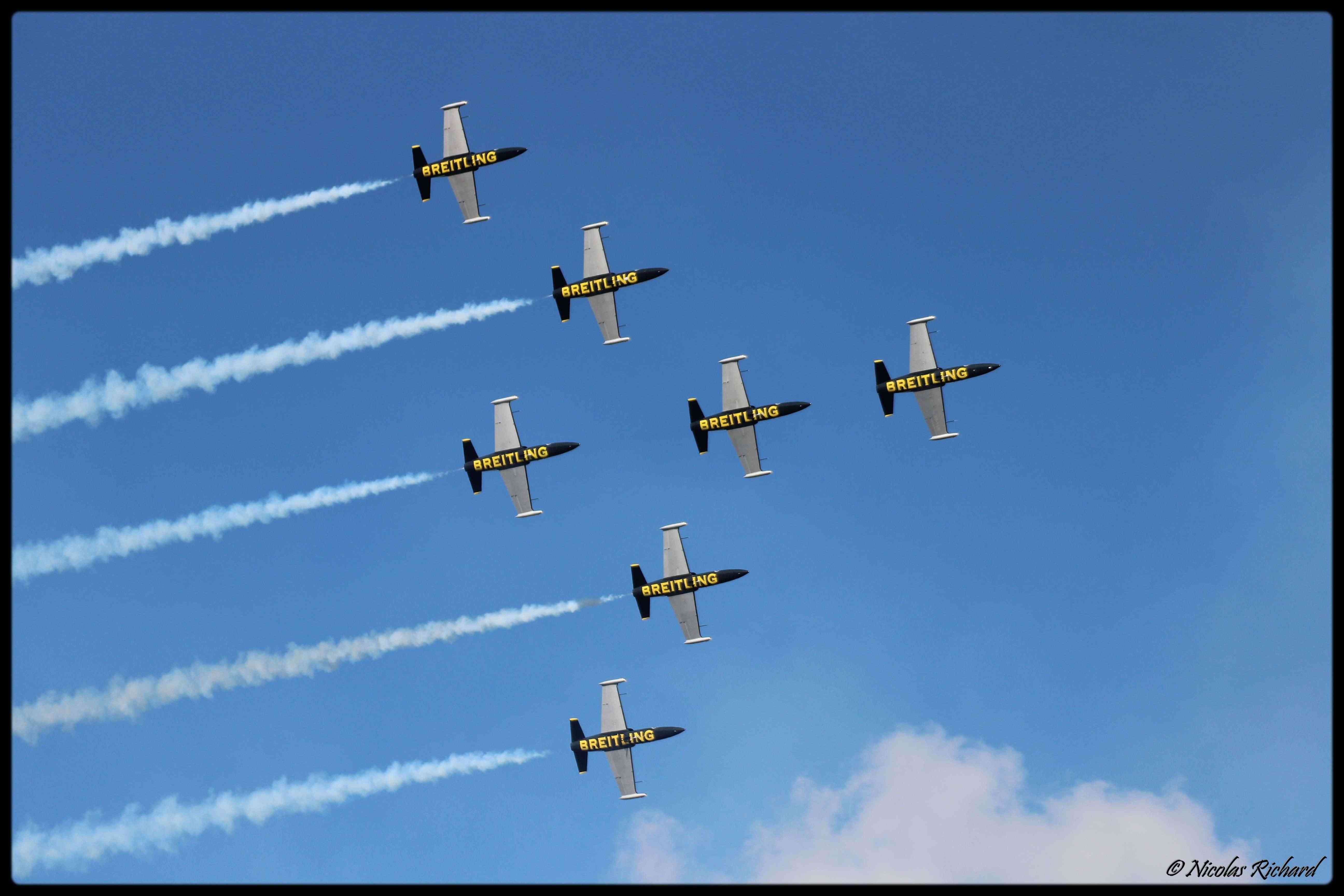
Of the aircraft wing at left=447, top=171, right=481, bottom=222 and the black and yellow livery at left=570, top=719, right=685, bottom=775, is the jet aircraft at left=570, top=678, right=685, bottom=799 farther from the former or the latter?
the aircraft wing at left=447, top=171, right=481, bottom=222

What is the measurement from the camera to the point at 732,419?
9625 cm

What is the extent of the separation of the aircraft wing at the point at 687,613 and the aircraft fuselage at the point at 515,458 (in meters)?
16.9

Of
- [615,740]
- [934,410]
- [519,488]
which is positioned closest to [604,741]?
[615,740]

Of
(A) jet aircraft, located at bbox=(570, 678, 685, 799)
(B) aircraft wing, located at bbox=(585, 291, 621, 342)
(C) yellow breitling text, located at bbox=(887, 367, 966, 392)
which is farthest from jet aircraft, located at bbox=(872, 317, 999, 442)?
(A) jet aircraft, located at bbox=(570, 678, 685, 799)

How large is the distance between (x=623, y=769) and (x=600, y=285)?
4448 cm

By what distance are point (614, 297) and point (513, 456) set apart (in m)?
16.6

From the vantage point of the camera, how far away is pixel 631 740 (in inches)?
3971

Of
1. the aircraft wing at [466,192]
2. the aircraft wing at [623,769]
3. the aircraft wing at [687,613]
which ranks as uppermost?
the aircraft wing at [466,192]

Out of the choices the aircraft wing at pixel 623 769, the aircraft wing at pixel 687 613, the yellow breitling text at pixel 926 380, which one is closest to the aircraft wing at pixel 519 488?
the aircraft wing at pixel 687 613

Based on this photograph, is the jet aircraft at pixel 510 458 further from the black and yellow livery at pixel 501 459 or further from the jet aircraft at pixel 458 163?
the jet aircraft at pixel 458 163

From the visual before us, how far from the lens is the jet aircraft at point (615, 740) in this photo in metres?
99.9

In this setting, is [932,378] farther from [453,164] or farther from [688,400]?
[453,164]

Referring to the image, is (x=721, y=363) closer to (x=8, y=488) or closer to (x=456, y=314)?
(x=456, y=314)

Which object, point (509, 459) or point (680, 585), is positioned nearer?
point (509, 459)
